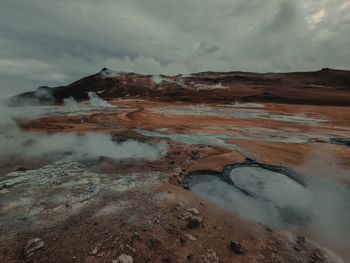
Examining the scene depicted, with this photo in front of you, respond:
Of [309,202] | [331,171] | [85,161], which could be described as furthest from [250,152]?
[85,161]

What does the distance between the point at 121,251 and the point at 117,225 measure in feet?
3.18

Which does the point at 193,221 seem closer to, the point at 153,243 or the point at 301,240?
the point at 153,243

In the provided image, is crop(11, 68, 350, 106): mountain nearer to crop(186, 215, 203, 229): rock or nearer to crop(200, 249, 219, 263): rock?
crop(186, 215, 203, 229): rock

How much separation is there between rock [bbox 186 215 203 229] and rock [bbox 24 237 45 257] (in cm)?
326

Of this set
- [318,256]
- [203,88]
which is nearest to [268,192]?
[318,256]

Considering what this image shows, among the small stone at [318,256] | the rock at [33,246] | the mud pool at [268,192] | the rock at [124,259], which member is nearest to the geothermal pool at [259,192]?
the mud pool at [268,192]

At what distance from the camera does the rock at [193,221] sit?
23.2 ft

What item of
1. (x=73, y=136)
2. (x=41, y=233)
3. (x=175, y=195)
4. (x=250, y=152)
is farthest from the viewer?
(x=73, y=136)

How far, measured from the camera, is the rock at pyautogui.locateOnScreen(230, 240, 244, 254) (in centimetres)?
627

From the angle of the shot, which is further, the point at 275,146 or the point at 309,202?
the point at 275,146

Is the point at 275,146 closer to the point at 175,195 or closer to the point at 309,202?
the point at 309,202

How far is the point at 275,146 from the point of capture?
52.6ft

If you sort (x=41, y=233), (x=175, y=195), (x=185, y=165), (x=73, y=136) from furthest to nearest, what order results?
1. (x=73, y=136)
2. (x=185, y=165)
3. (x=175, y=195)
4. (x=41, y=233)

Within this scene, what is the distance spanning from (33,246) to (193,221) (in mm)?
3541
